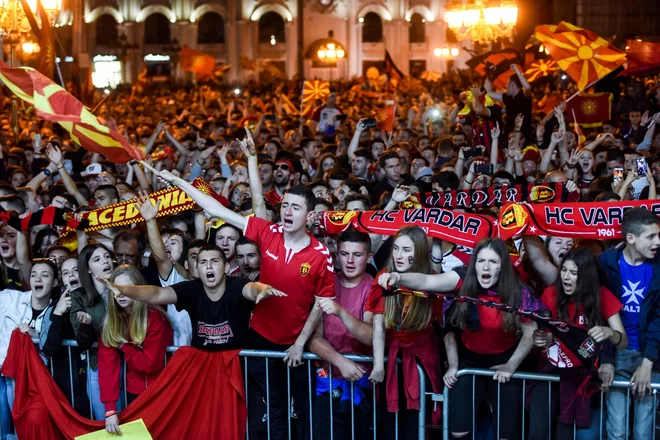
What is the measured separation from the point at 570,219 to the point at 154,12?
61112 millimetres

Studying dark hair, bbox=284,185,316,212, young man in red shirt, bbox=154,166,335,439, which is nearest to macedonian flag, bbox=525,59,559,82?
dark hair, bbox=284,185,316,212

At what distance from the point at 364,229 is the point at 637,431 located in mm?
2384

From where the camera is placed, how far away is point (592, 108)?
619 inches

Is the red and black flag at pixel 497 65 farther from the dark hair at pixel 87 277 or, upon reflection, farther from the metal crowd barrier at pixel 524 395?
the metal crowd barrier at pixel 524 395

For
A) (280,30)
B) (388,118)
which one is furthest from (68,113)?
(280,30)

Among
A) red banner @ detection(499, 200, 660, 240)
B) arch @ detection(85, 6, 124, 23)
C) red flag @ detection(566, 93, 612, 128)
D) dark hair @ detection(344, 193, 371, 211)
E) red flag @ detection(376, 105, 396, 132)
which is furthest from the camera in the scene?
arch @ detection(85, 6, 124, 23)

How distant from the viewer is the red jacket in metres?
6.84

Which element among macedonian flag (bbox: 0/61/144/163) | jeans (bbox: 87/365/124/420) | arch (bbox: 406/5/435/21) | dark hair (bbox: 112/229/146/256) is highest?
arch (bbox: 406/5/435/21)

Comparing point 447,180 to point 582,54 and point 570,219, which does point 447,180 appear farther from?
point 582,54

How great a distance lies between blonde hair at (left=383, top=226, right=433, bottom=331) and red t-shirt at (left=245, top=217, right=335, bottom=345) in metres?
0.52

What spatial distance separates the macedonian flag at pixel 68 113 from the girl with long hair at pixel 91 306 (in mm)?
779

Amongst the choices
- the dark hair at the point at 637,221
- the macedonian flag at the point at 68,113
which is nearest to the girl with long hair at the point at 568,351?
the dark hair at the point at 637,221

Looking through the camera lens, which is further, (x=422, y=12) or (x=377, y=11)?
(x=377, y=11)

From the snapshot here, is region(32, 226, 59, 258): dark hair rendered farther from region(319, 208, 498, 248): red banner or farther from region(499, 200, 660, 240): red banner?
region(499, 200, 660, 240): red banner
